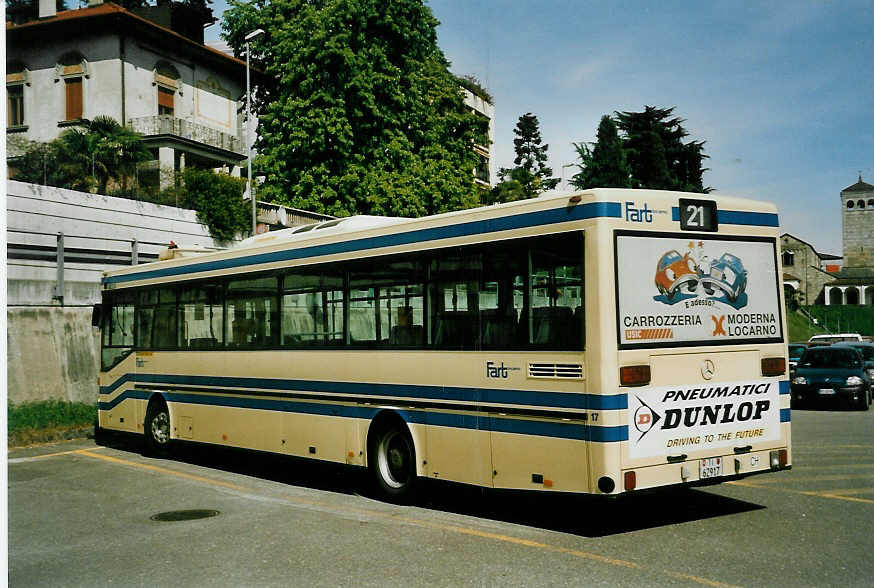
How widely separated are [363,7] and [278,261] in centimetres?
2403

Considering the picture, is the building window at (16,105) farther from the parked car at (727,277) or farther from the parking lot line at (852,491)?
the parking lot line at (852,491)

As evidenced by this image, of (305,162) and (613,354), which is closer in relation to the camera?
(613,354)

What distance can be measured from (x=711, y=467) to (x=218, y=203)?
27.4 metres

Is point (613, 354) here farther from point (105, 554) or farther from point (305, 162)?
point (305, 162)

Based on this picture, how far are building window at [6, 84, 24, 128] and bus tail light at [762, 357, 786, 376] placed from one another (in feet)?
123

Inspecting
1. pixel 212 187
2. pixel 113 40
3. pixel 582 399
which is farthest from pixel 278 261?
pixel 113 40

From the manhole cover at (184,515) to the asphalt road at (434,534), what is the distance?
0.11 metres

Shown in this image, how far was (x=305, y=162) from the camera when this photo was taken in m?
35.4

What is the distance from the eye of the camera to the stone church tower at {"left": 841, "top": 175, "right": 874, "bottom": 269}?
5709 inches

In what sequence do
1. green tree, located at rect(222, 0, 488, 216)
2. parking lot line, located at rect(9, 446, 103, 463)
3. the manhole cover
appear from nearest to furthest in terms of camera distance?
the manhole cover < parking lot line, located at rect(9, 446, 103, 463) < green tree, located at rect(222, 0, 488, 216)

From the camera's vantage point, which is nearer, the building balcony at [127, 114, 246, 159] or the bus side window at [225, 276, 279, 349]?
the bus side window at [225, 276, 279, 349]

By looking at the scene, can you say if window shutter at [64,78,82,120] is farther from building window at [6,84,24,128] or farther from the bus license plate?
the bus license plate

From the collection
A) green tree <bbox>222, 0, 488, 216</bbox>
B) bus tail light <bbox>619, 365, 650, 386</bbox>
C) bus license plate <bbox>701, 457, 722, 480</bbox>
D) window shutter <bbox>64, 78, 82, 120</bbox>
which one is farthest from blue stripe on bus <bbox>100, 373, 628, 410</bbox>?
window shutter <bbox>64, 78, 82, 120</bbox>

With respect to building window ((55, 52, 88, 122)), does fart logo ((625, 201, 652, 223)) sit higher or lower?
lower
